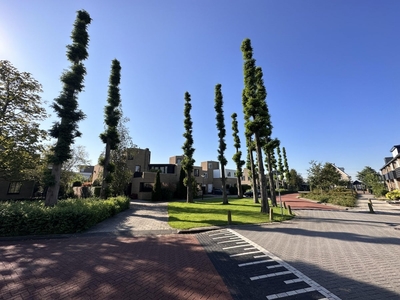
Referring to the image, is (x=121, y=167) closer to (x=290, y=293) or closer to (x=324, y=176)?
(x=290, y=293)

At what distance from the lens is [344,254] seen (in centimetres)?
615

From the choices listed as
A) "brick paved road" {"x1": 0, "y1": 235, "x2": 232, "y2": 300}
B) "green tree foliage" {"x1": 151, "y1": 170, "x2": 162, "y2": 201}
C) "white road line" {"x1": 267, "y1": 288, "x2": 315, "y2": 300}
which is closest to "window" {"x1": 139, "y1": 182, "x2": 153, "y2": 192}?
"green tree foliage" {"x1": 151, "y1": 170, "x2": 162, "y2": 201}

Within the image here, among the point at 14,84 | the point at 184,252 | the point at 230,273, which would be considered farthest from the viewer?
the point at 14,84

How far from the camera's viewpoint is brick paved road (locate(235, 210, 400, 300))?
13.7 feet

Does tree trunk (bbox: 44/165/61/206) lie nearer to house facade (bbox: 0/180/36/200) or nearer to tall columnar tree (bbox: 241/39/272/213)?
tall columnar tree (bbox: 241/39/272/213)

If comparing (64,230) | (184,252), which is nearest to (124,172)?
(64,230)

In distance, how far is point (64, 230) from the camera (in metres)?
9.05

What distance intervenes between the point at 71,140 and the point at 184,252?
1155cm

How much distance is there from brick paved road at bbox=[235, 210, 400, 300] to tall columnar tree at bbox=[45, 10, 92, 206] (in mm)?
12143

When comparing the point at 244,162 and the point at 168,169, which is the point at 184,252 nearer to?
the point at 244,162

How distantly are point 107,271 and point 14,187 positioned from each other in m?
→ 29.8

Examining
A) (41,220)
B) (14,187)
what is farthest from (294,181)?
(14,187)

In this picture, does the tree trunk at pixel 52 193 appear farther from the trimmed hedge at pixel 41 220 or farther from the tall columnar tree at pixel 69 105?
the trimmed hedge at pixel 41 220

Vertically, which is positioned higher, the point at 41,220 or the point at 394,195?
the point at 394,195
